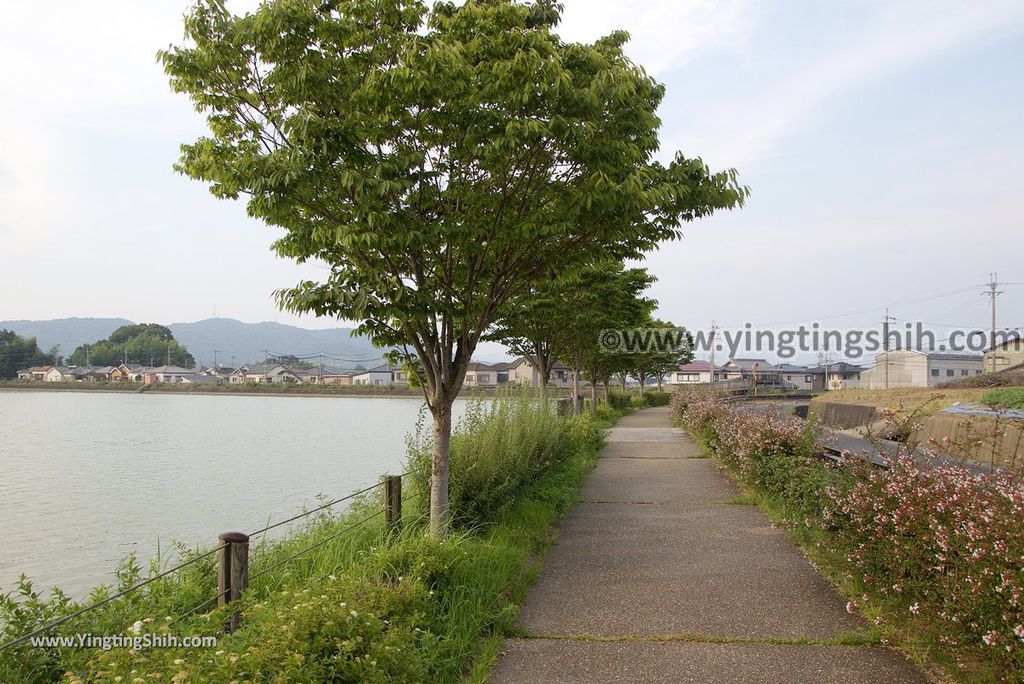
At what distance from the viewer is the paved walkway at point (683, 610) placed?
403 centimetres

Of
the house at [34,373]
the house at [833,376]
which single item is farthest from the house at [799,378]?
the house at [34,373]

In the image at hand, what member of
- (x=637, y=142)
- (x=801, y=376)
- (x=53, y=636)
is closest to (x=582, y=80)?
(x=637, y=142)

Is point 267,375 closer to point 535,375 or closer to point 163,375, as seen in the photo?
point 163,375

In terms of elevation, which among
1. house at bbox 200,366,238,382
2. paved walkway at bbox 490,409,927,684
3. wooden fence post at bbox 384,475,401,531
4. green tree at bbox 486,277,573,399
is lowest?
house at bbox 200,366,238,382

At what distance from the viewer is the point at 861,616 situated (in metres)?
4.91

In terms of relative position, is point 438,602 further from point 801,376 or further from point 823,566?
point 801,376

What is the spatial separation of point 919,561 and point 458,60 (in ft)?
15.0

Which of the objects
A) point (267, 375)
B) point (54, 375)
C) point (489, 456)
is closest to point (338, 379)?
point (267, 375)

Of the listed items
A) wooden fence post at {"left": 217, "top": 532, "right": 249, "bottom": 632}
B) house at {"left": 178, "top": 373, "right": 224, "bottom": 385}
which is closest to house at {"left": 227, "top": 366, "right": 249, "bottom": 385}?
house at {"left": 178, "top": 373, "right": 224, "bottom": 385}

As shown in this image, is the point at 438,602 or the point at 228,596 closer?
the point at 228,596

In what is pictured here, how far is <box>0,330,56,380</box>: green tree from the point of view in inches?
4528

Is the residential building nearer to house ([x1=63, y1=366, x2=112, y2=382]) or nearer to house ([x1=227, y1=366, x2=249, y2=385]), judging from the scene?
house ([x1=63, y1=366, x2=112, y2=382])

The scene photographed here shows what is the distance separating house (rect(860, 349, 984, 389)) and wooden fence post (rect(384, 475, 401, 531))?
243 ft
